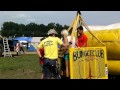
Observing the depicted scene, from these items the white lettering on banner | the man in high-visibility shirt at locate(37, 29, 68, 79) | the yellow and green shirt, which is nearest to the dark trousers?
the man in high-visibility shirt at locate(37, 29, 68, 79)

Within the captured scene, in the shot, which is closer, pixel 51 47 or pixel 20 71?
pixel 51 47

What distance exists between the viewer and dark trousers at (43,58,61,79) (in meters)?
6.96

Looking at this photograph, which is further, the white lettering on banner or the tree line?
the tree line

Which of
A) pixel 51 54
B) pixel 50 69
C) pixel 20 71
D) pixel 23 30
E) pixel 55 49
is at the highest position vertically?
pixel 23 30

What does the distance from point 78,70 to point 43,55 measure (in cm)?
127

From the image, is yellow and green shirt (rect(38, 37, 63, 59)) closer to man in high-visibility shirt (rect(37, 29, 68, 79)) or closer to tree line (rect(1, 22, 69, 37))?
man in high-visibility shirt (rect(37, 29, 68, 79))

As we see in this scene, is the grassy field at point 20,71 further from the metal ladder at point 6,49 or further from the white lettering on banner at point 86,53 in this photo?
the metal ladder at point 6,49

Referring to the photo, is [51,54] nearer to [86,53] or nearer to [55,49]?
[55,49]

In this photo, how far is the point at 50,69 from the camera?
278 inches

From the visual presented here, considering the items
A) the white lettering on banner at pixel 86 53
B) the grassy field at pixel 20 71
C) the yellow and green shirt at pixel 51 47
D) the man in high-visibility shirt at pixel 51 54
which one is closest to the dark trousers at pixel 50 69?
the man in high-visibility shirt at pixel 51 54

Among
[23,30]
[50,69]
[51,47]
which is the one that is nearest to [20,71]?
[50,69]

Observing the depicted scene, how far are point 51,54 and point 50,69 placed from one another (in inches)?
13.6
